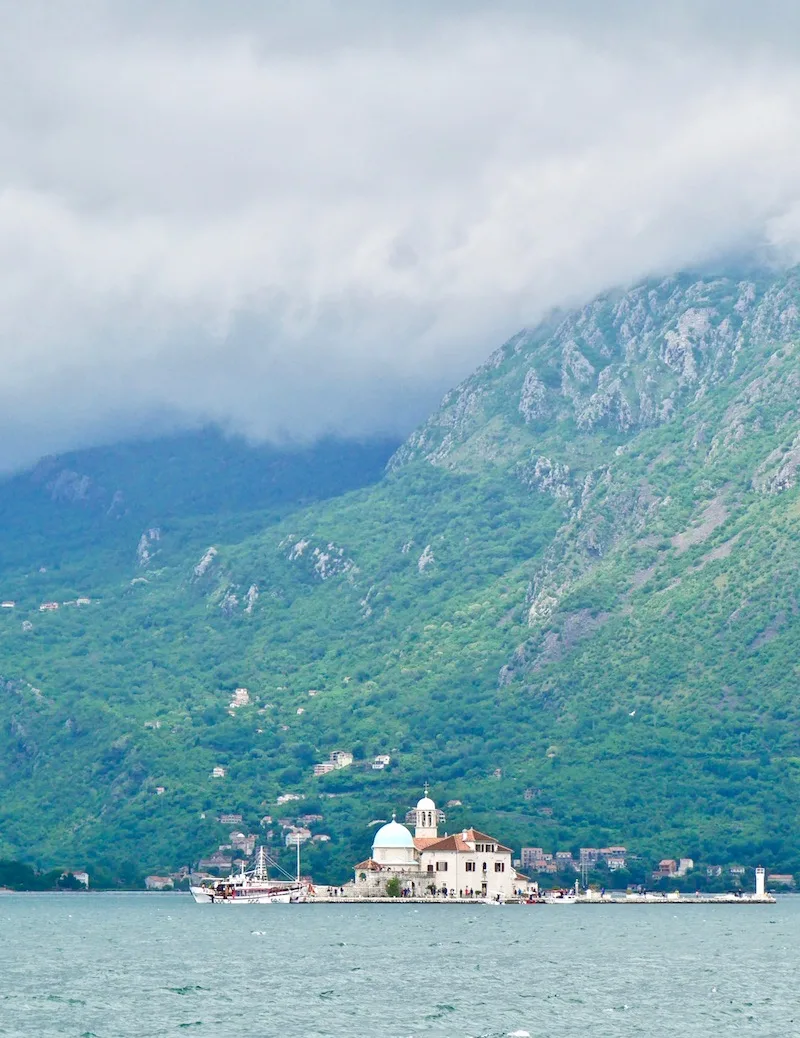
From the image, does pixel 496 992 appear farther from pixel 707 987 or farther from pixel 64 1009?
pixel 64 1009

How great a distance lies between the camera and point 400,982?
113312 millimetres

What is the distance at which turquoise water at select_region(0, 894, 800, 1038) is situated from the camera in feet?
307

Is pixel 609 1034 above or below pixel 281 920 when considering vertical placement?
below

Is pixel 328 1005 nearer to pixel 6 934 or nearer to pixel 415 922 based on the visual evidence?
pixel 6 934

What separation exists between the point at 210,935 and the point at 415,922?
93.4 ft

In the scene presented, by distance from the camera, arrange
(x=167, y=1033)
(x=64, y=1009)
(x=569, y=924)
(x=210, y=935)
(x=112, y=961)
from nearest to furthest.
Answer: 1. (x=167, y=1033)
2. (x=64, y=1009)
3. (x=112, y=961)
4. (x=210, y=935)
5. (x=569, y=924)

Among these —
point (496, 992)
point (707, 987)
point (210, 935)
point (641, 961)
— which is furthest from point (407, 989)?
point (210, 935)

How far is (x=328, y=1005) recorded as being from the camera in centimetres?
10094

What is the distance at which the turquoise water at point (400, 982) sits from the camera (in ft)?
307

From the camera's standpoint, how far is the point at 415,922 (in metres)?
187

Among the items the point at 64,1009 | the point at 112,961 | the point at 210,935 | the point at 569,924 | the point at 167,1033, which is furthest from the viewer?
the point at 569,924

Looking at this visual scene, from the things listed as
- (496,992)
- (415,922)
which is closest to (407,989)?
(496,992)

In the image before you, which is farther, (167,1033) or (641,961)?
(641,961)

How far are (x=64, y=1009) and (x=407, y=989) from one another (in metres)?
18.4
